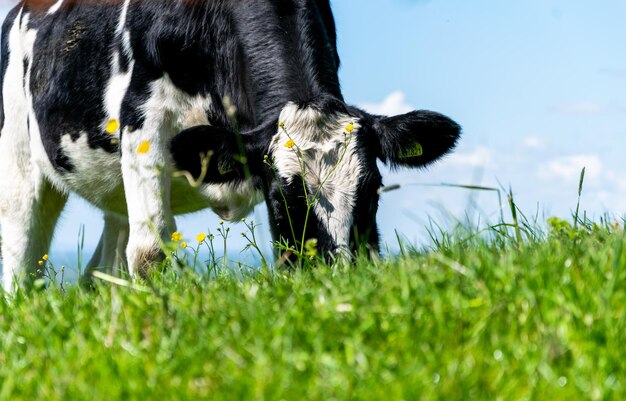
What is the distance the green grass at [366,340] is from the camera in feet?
9.07

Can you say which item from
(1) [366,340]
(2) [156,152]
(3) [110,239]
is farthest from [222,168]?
(3) [110,239]

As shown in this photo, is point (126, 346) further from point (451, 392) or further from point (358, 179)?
point (358, 179)

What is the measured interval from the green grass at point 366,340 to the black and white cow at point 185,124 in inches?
53.5

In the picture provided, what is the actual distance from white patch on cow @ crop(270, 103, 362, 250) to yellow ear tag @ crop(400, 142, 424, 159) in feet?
1.43

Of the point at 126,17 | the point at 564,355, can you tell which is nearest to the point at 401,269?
the point at 564,355

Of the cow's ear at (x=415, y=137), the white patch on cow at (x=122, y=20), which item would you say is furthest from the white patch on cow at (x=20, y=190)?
Result: the cow's ear at (x=415, y=137)

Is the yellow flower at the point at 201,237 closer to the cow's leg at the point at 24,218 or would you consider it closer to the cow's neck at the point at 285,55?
the cow's neck at the point at 285,55

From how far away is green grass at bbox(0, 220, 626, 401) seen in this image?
2.77m

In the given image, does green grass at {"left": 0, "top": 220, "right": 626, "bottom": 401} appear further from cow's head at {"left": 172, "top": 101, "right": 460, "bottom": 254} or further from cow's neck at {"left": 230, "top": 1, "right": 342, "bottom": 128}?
cow's neck at {"left": 230, "top": 1, "right": 342, "bottom": 128}

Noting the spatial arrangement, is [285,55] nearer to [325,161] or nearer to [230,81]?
[230,81]

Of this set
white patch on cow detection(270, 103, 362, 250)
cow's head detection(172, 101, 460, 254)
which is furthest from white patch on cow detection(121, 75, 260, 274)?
white patch on cow detection(270, 103, 362, 250)

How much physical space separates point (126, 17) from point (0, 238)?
2.72m

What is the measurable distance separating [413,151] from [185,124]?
172cm

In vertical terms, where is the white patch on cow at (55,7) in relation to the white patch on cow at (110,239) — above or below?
above
